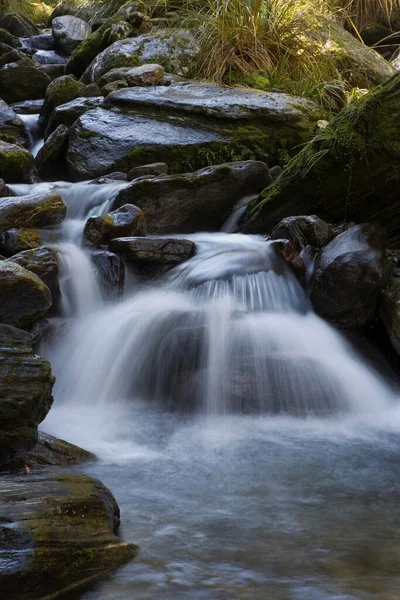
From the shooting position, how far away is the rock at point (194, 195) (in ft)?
22.5

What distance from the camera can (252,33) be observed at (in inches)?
403

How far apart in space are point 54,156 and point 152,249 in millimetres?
3281

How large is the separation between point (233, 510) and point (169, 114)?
664cm

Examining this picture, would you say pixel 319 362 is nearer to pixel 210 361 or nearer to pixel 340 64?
pixel 210 361

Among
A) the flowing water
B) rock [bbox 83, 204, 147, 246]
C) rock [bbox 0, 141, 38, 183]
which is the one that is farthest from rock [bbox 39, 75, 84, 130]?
rock [bbox 83, 204, 147, 246]

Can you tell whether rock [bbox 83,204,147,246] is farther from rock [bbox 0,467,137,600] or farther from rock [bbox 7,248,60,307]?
rock [bbox 0,467,137,600]

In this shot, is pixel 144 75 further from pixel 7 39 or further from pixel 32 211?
pixel 7 39

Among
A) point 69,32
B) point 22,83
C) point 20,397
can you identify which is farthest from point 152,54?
point 20,397

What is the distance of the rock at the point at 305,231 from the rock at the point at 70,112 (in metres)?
4.21

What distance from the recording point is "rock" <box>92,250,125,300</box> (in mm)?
5895

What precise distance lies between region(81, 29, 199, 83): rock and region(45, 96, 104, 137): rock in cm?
150

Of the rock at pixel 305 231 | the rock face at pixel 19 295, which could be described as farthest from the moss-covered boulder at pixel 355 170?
the rock face at pixel 19 295

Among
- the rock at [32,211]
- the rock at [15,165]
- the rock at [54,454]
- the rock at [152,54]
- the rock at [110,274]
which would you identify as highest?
the rock at [152,54]

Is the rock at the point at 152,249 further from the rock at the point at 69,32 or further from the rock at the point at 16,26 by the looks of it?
the rock at the point at 16,26
